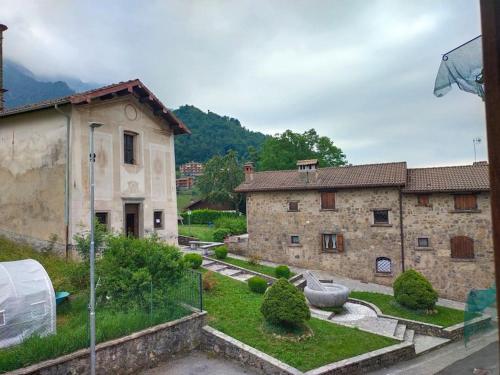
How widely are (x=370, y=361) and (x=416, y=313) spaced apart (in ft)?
Answer: 22.9

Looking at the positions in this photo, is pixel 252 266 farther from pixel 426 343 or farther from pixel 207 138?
pixel 207 138

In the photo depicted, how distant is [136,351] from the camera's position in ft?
33.5

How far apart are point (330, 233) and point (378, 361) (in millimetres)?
13036

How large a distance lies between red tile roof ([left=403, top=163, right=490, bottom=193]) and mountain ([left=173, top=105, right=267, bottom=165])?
193 ft

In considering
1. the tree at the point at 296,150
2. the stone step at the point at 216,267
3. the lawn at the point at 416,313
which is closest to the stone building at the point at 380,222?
the lawn at the point at 416,313

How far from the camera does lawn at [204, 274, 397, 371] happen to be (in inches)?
426

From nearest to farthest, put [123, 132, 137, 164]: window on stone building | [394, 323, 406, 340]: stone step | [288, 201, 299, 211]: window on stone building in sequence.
→ [394, 323, 406, 340]: stone step
[123, 132, 137, 164]: window on stone building
[288, 201, 299, 211]: window on stone building

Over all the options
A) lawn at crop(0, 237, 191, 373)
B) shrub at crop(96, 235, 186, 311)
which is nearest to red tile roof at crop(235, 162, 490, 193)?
shrub at crop(96, 235, 186, 311)

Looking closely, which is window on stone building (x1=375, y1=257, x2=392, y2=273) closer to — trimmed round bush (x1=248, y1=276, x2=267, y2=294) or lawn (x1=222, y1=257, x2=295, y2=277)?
lawn (x1=222, y1=257, x2=295, y2=277)

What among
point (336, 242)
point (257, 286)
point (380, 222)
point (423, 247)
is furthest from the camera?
point (336, 242)

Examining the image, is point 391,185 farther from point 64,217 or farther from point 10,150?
point 10,150

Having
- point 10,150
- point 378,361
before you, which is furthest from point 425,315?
point 10,150

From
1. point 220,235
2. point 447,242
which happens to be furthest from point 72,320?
point 447,242

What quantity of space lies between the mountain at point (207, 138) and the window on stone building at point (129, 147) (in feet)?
207
